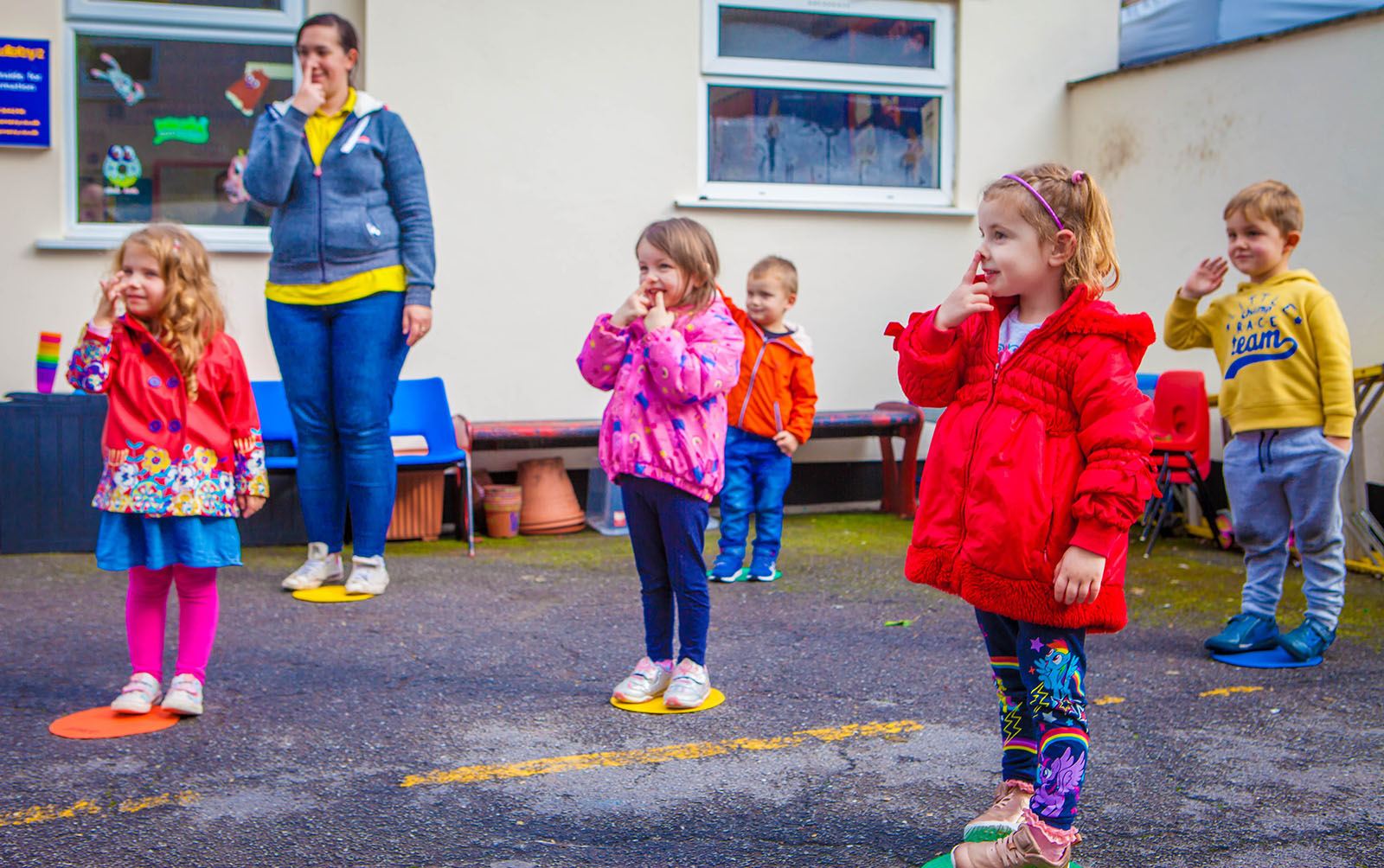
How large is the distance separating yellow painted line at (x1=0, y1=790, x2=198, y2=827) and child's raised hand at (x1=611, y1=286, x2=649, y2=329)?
1.63 m

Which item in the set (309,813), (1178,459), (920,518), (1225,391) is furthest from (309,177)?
(1178,459)

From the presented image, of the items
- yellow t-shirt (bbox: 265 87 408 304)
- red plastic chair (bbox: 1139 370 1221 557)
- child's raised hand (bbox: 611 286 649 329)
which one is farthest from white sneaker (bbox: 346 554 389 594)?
red plastic chair (bbox: 1139 370 1221 557)

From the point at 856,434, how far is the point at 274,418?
3.41 meters

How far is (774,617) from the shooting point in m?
4.77

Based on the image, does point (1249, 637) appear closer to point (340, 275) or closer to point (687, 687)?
point (687, 687)

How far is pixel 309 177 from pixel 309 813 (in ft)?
9.62

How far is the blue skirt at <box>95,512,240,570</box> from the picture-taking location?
10.8 ft

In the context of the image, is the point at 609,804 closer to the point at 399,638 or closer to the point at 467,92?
the point at 399,638

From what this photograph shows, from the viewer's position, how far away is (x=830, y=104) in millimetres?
7832

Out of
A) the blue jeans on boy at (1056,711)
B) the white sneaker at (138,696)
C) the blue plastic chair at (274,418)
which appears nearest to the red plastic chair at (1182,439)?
the blue jeans on boy at (1056,711)

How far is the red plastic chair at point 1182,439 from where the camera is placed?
644 centimetres

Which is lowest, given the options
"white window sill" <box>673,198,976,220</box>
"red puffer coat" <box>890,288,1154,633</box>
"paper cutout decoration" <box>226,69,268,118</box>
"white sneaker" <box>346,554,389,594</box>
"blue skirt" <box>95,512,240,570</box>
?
"white sneaker" <box>346,554,389,594</box>

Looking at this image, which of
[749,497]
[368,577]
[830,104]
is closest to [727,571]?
[749,497]

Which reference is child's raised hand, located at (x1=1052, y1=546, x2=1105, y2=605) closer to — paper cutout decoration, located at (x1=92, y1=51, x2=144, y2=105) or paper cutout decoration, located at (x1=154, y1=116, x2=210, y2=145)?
paper cutout decoration, located at (x1=154, y1=116, x2=210, y2=145)
